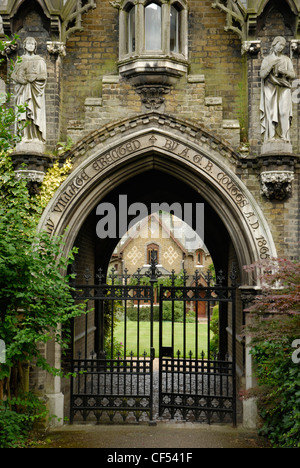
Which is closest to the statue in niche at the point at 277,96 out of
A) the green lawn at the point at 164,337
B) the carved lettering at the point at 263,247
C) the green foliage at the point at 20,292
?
the carved lettering at the point at 263,247

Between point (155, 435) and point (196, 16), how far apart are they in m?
7.49

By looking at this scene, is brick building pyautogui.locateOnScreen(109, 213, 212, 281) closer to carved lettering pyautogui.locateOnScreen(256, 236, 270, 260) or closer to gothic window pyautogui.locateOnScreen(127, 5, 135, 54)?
gothic window pyautogui.locateOnScreen(127, 5, 135, 54)

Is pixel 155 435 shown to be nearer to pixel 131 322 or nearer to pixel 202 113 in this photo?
pixel 202 113

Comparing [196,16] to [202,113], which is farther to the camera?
[196,16]

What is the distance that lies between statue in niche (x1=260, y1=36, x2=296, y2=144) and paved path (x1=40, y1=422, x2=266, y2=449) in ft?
15.9

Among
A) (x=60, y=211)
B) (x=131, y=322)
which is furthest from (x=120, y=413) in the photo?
(x=131, y=322)

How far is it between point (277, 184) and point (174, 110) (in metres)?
2.25

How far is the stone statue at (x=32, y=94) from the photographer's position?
9086mm

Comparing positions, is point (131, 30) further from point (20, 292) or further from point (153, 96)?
point (20, 292)

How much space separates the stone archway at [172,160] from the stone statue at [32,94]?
0.70m

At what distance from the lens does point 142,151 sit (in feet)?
30.9

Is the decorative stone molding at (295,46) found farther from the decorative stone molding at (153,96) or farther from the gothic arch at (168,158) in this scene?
the decorative stone molding at (153,96)

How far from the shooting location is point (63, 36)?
31.5ft

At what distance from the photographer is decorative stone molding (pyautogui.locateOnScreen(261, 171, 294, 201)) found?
897 centimetres
